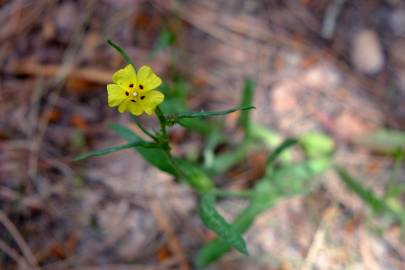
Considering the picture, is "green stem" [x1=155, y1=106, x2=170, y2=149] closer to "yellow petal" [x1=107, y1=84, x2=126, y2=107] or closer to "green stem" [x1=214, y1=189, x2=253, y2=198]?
"yellow petal" [x1=107, y1=84, x2=126, y2=107]

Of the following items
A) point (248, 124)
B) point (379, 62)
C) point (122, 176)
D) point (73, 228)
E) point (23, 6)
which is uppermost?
point (23, 6)

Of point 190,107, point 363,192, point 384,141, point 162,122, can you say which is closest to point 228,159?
point 190,107

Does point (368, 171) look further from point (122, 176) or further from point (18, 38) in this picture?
point (18, 38)

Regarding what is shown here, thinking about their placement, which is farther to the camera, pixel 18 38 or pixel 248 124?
pixel 18 38

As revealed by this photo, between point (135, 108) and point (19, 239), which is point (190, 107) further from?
point (135, 108)

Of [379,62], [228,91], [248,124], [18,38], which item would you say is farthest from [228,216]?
[18,38]

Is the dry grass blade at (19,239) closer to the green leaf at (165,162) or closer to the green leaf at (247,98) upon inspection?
the green leaf at (165,162)

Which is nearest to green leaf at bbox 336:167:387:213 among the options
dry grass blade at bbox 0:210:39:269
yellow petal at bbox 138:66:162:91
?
yellow petal at bbox 138:66:162:91
